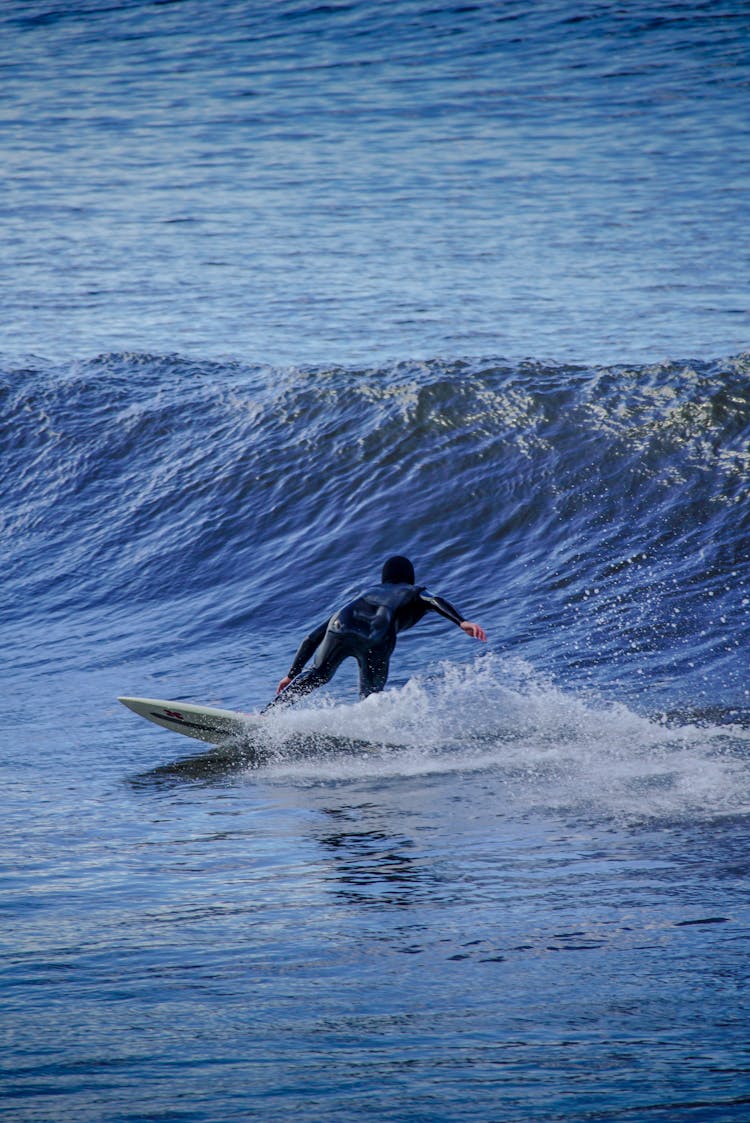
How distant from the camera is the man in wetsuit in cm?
956

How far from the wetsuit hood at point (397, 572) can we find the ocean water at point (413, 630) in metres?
1.04

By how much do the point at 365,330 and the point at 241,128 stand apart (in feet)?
69.1

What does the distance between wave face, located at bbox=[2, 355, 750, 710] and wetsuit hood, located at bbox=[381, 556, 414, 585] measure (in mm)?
1498

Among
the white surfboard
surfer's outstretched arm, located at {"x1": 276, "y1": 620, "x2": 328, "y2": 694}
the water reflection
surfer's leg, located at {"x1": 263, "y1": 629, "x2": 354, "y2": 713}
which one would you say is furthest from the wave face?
the water reflection

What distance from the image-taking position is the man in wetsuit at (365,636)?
956cm

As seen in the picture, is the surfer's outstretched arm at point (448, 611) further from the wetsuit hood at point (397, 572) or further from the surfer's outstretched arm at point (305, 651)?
the surfer's outstretched arm at point (305, 651)

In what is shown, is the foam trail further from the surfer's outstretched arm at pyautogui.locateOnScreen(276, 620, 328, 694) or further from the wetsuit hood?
the wetsuit hood

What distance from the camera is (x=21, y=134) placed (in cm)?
4150

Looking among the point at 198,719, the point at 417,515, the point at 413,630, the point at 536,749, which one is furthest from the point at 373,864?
the point at 417,515

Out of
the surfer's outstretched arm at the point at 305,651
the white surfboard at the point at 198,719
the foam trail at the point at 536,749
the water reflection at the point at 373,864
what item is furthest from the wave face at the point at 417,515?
the water reflection at the point at 373,864

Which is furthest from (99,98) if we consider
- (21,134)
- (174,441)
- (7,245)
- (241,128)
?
(174,441)

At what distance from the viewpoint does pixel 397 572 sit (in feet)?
32.5

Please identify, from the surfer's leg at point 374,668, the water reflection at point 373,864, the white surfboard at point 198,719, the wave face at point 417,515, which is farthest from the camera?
the wave face at point 417,515

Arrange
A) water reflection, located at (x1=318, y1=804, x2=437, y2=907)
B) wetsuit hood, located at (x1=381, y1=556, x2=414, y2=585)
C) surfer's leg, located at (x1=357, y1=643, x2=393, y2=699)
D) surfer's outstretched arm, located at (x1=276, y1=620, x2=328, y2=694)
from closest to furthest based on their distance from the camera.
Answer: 1. water reflection, located at (x1=318, y1=804, x2=437, y2=907)
2. surfer's outstretched arm, located at (x1=276, y1=620, x2=328, y2=694)
3. surfer's leg, located at (x1=357, y1=643, x2=393, y2=699)
4. wetsuit hood, located at (x1=381, y1=556, x2=414, y2=585)
